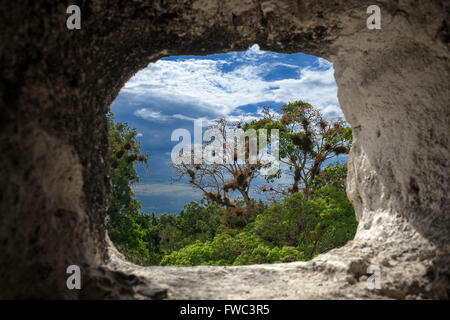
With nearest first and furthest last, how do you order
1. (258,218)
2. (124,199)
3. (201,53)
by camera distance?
(201,53)
(258,218)
(124,199)

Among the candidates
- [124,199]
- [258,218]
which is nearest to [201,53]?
[258,218]

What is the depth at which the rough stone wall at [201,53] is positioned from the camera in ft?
5.37

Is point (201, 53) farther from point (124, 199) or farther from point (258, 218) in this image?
point (124, 199)

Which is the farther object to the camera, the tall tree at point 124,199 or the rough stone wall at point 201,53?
the tall tree at point 124,199

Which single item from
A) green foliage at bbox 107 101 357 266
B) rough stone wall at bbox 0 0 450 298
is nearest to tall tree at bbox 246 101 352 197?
green foliage at bbox 107 101 357 266

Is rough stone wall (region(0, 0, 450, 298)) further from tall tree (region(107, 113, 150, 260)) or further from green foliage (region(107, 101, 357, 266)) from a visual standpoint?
tall tree (region(107, 113, 150, 260))

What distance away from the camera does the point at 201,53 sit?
2961 millimetres

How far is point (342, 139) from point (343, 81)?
28.5 feet

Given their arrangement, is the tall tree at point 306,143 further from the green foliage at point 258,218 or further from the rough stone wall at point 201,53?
the rough stone wall at point 201,53

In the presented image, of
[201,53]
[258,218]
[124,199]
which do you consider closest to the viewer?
[201,53]

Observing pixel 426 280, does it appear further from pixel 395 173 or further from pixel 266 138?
pixel 266 138

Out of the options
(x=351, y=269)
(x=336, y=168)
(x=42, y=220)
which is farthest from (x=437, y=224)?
(x=336, y=168)

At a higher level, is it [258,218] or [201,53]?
[201,53]

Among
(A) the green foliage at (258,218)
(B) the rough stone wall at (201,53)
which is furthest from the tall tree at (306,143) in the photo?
(B) the rough stone wall at (201,53)
